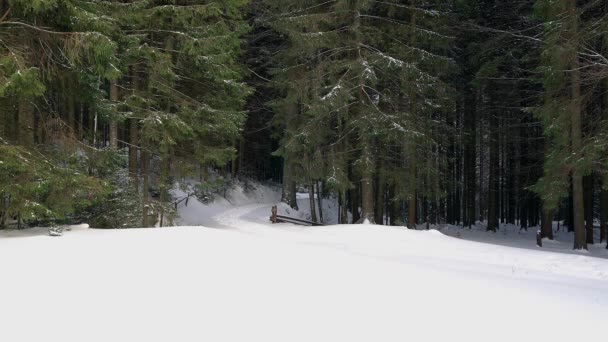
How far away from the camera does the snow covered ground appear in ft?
12.8

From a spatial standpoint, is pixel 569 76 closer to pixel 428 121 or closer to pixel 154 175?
pixel 428 121

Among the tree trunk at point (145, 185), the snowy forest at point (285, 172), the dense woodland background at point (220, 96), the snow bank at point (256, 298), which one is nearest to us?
the snow bank at point (256, 298)

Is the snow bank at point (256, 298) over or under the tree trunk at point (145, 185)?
under

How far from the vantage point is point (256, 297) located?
4.80m

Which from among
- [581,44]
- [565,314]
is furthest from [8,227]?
[581,44]

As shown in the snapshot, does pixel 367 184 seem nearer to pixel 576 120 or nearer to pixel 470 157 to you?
pixel 576 120

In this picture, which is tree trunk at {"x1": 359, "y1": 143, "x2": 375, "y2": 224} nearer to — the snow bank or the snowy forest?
the snowy forest

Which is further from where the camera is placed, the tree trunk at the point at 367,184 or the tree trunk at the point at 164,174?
the tree trunk at the point at 367,184

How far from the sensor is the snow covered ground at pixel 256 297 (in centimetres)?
391

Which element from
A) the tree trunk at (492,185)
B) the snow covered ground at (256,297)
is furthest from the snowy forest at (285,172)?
the tree trunk at (492,185)

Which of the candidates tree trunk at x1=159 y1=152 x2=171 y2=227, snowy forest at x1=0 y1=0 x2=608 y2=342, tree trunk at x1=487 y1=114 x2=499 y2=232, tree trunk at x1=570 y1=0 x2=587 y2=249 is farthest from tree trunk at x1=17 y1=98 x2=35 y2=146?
tree trunk at x1=487 y1=114 x2=499 y2=232

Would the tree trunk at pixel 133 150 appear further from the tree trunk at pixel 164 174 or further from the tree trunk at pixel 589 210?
the tree trunk at pixel 589 210

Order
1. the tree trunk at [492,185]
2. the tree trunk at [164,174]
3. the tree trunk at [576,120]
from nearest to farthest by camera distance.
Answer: the tree trunk at [576,120] → the tree trunk at [164,174] → the tree trunk at [492,185]

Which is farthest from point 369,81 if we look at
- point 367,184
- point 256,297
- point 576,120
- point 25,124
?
point 256,297
